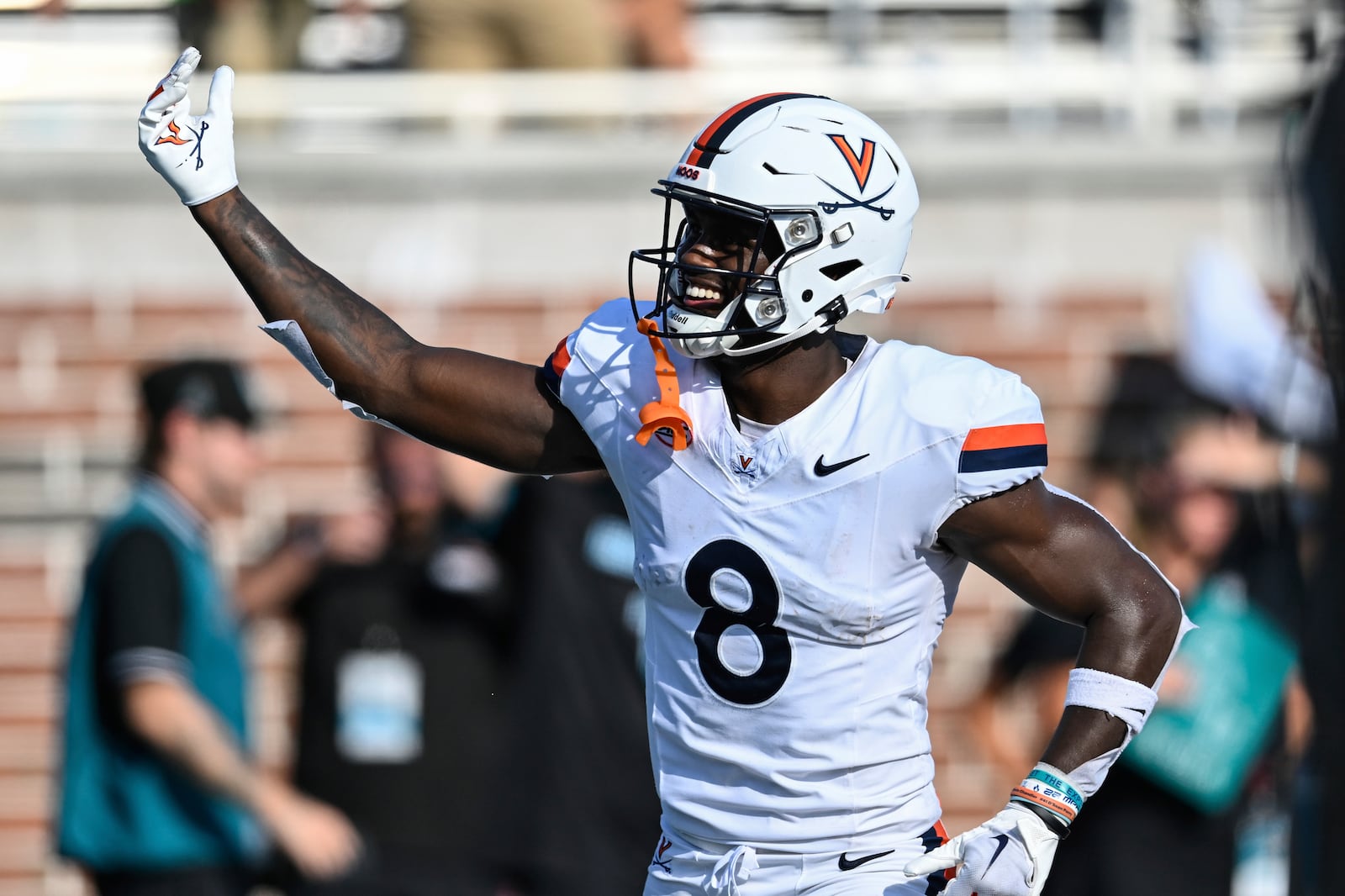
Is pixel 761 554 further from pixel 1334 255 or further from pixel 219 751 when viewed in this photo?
pixel 219 751

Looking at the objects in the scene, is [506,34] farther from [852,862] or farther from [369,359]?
[852,862]

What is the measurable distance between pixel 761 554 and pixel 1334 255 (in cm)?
102

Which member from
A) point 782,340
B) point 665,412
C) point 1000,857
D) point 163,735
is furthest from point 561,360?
point 163,735

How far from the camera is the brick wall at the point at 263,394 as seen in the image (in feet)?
24.6

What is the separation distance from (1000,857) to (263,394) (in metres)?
5.09

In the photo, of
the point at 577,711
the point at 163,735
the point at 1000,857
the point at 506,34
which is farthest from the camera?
the point at 506,34

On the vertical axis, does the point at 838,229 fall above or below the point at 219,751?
above

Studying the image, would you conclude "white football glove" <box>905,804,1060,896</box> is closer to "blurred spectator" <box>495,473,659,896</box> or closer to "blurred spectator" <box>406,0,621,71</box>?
"blurred spectator" <box>495,473,659,896</box>

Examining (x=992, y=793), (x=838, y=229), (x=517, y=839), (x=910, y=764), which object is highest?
(x=838, y=229)

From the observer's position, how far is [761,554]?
316 cm

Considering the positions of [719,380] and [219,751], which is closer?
[719,380]

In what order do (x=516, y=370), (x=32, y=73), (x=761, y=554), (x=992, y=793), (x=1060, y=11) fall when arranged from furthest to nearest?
(x=1060, y=11) < (x=32, y=73) < (x=992, y=793) < (x=516, y=370) < (x=761, y=554)

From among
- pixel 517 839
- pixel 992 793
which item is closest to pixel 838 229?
pixel 517 839

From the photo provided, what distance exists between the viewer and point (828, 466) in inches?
124
